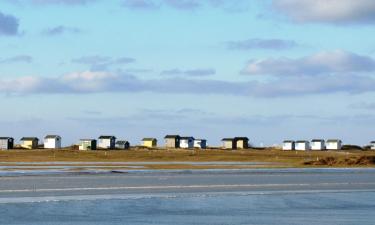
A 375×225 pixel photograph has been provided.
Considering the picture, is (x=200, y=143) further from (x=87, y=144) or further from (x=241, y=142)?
(x=87, y=144)

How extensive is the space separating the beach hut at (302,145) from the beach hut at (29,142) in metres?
56.6

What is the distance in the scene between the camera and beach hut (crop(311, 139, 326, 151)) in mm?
162000

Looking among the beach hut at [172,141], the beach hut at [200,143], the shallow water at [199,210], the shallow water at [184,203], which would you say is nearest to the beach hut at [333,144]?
the beach hut at [200,143]

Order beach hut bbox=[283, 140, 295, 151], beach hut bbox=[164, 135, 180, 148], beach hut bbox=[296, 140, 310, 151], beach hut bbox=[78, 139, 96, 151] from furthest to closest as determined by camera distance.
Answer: beach hut bbox=[283, 140, 295, 151]
beach hut bbox=[296, 140, 310, 151]
beach hut bbox=[164, 135, 180, 148]
beach hut bbox=[78, 139, 96, 151]

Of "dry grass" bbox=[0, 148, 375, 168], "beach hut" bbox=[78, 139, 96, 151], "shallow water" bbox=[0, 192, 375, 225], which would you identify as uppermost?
"beach hut" bbox=[78, 139, 96, 151]

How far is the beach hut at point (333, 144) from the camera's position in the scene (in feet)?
540

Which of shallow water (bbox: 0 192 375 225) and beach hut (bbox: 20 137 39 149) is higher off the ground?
beach hut (bbox: 20 137 39 149)

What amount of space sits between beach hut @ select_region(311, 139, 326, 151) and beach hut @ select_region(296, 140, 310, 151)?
246 centimetres

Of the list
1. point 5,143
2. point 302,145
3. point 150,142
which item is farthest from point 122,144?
point 302,145

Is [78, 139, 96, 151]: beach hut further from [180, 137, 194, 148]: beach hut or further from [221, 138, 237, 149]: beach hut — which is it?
[221, 138, 237, 149]: beach hut

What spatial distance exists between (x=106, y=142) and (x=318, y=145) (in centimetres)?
4878

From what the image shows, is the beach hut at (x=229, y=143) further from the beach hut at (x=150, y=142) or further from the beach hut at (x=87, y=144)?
the beach hut at (x=87, y=144)

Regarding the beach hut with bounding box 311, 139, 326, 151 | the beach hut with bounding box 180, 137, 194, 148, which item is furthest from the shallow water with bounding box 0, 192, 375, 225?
the beach hut with bounding box 311, 139, 326, 151

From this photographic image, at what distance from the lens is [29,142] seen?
142 meters
